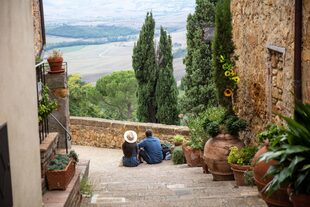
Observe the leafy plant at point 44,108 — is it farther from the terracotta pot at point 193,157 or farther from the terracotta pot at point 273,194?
the terracotta pot at point 193,157

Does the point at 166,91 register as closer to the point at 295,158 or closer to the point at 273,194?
the point at 273,194

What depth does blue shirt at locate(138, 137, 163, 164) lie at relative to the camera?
13.7 meters

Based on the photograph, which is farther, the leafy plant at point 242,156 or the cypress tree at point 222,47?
the cypress tree at point 222,47

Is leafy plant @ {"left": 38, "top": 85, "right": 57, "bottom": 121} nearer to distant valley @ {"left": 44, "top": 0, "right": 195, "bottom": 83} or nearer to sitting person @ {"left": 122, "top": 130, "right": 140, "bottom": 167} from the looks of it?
sitting person @ {"left": 122, "top": 130, "right": 140, "bottom": 167}

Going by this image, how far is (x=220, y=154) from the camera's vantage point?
28.0 ft

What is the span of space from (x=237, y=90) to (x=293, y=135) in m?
5.54

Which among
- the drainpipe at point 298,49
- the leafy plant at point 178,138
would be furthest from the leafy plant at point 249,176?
the leafy plant at point 178,138

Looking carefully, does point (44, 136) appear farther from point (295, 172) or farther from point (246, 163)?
point (295, 172)

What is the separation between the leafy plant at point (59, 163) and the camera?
22.4 ft

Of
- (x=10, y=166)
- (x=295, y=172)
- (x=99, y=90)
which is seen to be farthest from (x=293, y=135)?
(x=99, y=90)

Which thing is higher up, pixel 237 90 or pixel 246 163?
pixel 237 90

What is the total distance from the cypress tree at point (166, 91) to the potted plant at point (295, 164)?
14831mm

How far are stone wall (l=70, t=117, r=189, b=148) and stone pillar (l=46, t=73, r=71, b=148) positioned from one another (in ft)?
20.3

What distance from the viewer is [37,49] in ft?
35.9
